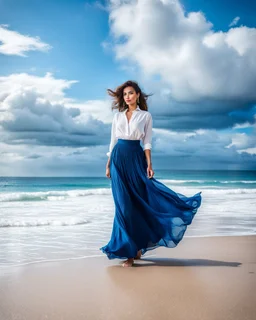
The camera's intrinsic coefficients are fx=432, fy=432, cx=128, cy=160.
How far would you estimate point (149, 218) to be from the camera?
3.83 meters

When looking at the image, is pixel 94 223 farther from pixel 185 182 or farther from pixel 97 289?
pixel 185 182

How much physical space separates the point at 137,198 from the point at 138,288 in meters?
1.04

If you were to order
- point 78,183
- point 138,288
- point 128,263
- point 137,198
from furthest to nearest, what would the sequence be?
point 78,183
point 137,198
point 128,263
point 138,288

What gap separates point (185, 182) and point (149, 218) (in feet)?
74.4

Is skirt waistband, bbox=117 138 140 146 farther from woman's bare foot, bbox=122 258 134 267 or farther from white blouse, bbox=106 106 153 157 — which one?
woman's bare foot, bbox=122 258 134 267

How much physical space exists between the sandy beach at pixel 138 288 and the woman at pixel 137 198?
0.67 ft

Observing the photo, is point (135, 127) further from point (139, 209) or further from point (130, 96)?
point (139, 209)

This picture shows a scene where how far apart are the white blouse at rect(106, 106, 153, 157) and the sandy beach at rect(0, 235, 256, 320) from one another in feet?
3.66

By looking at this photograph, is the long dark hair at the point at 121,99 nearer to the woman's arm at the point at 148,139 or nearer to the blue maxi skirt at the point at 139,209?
the woman's arm at the point at 148,139

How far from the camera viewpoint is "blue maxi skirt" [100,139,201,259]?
374 cm

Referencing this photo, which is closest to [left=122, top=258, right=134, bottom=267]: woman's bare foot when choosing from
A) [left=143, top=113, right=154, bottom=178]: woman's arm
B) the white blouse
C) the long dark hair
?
[left=143, top=113, right=154, bottom=178]: woman's arm

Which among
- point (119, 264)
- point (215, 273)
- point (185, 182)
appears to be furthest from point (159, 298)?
point (185, 182)

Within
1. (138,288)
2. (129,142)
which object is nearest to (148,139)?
(129,142)

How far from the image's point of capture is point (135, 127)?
3.90 metres
